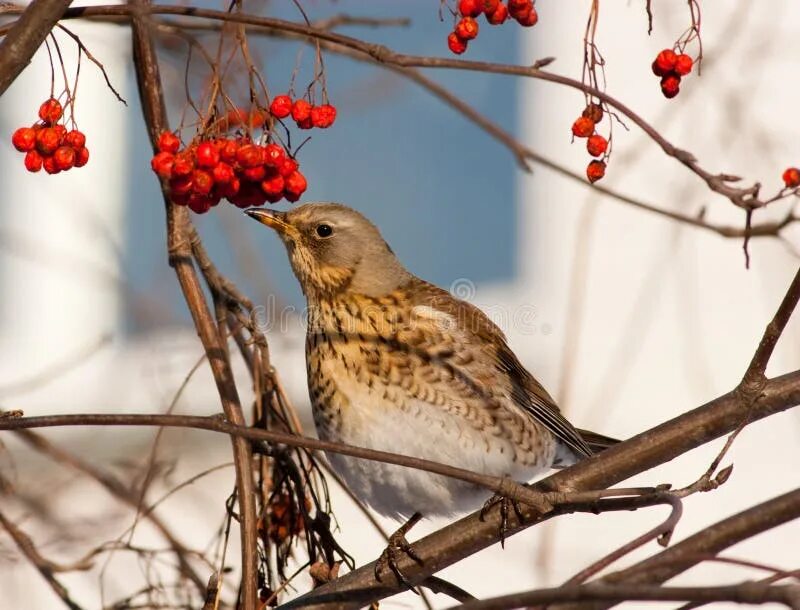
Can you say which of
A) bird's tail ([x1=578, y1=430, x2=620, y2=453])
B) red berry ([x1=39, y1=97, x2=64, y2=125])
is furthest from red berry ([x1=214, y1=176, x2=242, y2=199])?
bird's tail ([x1=578, y1=430, x2=620, y2=453])

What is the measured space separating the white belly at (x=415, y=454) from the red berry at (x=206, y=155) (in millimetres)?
826

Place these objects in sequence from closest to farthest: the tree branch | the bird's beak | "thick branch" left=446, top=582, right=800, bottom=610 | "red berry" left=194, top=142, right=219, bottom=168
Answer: "thick branch" left=446, top=582, right=800, bottom=610 < the tree branch < "red berry" left=194, top=142, right=219, bottom=168 < the bird's beak

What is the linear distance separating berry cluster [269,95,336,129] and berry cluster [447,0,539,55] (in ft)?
0.72

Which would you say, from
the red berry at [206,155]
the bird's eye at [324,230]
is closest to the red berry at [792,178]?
the red berry at [206,155]

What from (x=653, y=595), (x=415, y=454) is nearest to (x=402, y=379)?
(x=415, y=454)

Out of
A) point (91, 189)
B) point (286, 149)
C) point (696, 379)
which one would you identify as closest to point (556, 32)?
point (696, 379)

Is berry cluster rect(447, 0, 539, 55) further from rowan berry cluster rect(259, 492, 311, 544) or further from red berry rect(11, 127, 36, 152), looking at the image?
rowan berry cluster rect(259, 492, 311, 544)

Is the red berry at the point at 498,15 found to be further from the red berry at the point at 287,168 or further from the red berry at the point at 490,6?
the red berry at the point at 287,168

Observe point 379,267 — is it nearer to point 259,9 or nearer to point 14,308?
point 259,9

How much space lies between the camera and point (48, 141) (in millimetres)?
1567

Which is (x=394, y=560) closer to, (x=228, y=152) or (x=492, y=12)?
(x=228, y=152)

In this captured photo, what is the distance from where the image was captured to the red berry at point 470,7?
1.60 meters

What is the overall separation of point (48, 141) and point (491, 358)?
3.95ft

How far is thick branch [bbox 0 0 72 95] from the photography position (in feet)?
4.26
